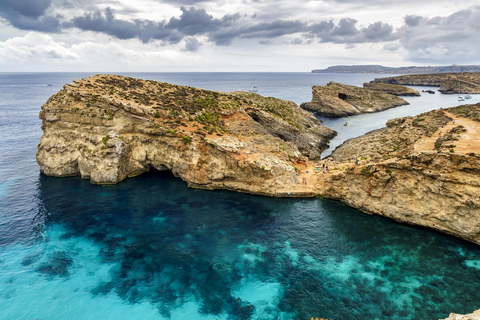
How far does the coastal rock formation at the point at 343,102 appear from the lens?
116 meters

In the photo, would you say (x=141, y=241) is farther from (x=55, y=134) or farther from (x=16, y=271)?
(x=55, y=134)

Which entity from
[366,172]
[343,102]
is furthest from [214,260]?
[343,102]

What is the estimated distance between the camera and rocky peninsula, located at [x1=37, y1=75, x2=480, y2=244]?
3647cm

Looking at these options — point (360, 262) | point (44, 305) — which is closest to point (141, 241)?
point (44, 305)

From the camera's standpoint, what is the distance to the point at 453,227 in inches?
1328

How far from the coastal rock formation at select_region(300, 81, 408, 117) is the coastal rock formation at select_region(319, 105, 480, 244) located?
71.0 m

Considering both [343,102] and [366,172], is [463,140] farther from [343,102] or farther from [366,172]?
[343,102]

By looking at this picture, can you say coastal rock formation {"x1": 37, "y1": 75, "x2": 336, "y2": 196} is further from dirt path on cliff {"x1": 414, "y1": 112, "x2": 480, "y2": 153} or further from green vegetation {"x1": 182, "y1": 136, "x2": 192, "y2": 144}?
dirt path on cliff {"x1": 414, "y1": 112, "x2": 480, "y2": 153}

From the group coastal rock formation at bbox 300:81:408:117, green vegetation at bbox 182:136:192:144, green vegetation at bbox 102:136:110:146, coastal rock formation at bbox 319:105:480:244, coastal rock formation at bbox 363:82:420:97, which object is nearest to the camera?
coastal rock formation at bbox 319:105:480:244

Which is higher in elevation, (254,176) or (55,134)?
(55,134)

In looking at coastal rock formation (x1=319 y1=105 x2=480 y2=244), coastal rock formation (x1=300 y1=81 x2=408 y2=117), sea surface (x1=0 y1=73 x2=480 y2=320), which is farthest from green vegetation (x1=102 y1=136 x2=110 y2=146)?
coastal rock formation (x1=300 y1=81 x2=408 y2=117)

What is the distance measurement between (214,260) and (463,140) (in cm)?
3755

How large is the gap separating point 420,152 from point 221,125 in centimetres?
3537

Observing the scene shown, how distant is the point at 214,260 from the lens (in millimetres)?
31328
